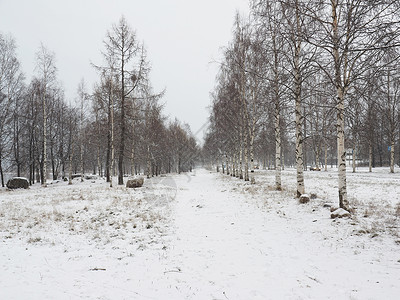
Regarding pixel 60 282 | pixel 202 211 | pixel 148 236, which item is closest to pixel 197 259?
pixel 148 236

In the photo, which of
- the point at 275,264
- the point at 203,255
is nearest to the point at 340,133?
the point at 275,264

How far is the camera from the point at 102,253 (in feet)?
16.8

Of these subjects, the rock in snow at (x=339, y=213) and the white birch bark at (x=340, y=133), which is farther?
the white birch bark at (x=340, y=133)

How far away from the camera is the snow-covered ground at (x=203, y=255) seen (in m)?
3.53

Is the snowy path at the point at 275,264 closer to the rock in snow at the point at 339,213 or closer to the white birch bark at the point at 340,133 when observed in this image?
the rock in snow at the point at 339,213

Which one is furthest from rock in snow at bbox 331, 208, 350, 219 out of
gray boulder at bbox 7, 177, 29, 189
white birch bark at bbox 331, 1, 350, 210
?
gray boulder at bbox 7, 177, 29, 189

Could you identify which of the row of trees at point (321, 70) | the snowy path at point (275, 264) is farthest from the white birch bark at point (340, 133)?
the snowy path at point (275, 264)

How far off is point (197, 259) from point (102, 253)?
7.96ft

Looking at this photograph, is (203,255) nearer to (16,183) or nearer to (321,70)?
(321,70)

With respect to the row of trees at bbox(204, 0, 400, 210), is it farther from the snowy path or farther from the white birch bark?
the snowy path

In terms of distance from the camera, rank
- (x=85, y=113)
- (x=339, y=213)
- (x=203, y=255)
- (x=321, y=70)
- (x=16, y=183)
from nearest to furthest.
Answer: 1. (x=203, y=255)
2. (x=339, y=213)
3. (x=321, y=70)
4. (x=16, y=183)
5. (x=85, y=113)

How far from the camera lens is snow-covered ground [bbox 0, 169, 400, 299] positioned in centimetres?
353

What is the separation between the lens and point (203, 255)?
16.4 feet

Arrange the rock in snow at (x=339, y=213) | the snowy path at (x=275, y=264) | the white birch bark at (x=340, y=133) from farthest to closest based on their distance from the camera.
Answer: the white birch bark at (x=340, y=133)
the rock in snow at (x=339, y=213)
the snowy path at (x=275, y=264)
